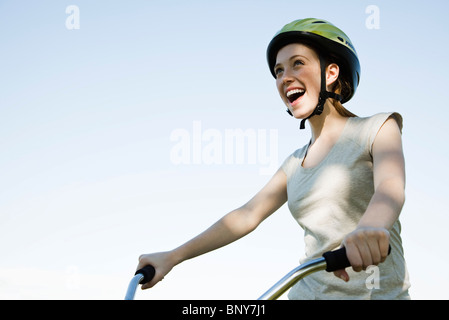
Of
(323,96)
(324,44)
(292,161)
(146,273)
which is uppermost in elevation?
(324,44)

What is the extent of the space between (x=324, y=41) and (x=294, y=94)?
423mm

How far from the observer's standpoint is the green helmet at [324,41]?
3.15m

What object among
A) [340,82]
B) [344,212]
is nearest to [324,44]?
[340,82]

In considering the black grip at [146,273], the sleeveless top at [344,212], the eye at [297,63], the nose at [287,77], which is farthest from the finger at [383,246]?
the eye at [297,63]

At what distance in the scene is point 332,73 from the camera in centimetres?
322

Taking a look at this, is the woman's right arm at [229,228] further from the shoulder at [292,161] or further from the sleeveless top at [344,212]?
the sleeveless top at [344,212]

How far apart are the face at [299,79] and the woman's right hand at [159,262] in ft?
4.19

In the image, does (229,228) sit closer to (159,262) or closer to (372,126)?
(159,262)

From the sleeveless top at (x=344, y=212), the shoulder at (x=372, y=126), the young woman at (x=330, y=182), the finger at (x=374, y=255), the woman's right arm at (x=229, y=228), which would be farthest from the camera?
the woman's right arm at (x=229, y=228)

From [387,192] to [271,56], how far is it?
190 cm

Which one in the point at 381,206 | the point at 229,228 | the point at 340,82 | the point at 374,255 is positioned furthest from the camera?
the point at 340,82
